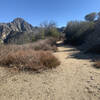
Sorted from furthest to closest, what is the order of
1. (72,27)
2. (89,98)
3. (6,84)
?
1. (72,27)
2. (6,84)
3. (89,98)

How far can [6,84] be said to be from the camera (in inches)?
116

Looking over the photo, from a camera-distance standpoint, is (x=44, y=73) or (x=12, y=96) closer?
(x=12, y=96)

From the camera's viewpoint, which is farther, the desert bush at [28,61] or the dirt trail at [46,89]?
the desert bush at [28,61]

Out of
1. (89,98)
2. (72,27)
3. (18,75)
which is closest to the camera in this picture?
(89,98)

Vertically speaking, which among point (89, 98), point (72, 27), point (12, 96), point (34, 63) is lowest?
point (89, 98)

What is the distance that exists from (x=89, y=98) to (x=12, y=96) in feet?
7.19

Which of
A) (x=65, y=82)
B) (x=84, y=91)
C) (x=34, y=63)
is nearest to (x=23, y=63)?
(x=34, y=63)

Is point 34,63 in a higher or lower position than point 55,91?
higher

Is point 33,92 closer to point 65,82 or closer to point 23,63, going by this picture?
point 65,82

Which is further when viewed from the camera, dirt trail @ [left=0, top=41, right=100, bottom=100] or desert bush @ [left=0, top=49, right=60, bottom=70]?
desert bush @ [left=0, top=49, right=60, bottom=70]

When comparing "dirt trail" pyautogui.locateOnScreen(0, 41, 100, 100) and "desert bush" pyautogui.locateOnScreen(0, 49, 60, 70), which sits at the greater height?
"desert bush" pyautogui.locateOnScreen(0, 49, 60, 70)

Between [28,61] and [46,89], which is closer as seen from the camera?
[46,89]

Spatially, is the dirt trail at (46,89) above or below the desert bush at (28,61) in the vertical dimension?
below

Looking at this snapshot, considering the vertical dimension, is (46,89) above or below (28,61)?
below
